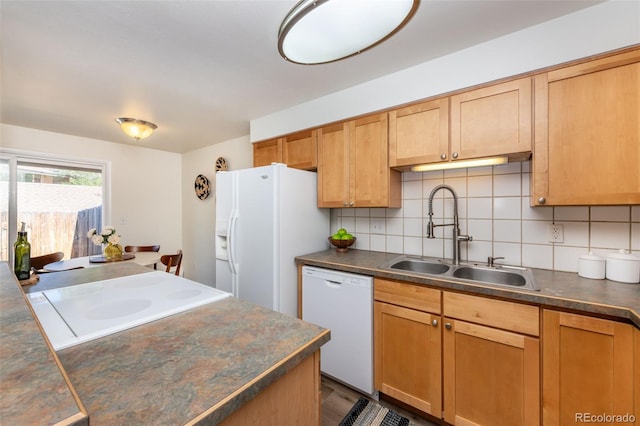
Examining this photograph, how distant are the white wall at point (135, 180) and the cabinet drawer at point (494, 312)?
4.39 metres

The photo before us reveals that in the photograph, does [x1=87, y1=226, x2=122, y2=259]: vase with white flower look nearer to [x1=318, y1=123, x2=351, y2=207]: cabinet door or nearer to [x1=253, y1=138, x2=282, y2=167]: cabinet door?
[x1=253, y1=138, x2=282, y2=167]: cabinet door

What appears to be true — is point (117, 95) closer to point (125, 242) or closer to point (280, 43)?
point (280, 43)

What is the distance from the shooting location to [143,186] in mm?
4176

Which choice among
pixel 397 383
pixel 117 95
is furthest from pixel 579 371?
pixel 117 95

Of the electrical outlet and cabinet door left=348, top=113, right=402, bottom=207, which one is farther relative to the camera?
cabinet door left=348, top=113, right=402, bottom=207

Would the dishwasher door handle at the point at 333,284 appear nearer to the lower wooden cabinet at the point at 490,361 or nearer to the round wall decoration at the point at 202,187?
the lower wooden cabinet at the point at 490,361

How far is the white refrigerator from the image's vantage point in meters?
2.14

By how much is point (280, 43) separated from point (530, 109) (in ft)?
4.67

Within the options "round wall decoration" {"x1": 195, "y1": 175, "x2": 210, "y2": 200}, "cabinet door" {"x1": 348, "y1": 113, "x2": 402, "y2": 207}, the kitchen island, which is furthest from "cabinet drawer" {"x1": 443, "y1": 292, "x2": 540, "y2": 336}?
"round wall decoration" {"x1": 195, "y1": 175, "x2": 210, "y2": 200}

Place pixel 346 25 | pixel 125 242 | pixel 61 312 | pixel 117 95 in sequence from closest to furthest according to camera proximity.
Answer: pixel 61 312, pixel 346 25, pixel 117 95, pixel 125 242

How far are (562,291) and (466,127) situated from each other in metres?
1.04

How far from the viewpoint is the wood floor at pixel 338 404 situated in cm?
163

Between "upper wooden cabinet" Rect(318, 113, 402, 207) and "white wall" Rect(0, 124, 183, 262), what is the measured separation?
3.27 metres

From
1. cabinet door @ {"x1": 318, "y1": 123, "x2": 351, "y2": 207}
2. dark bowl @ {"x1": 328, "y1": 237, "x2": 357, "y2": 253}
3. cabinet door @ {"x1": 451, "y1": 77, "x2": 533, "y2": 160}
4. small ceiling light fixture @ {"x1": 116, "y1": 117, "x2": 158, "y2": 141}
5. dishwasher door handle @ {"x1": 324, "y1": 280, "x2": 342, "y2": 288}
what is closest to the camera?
cabinet door @ {"x1": 451, "y1": 77, "x2": 533, "y2": 160}
